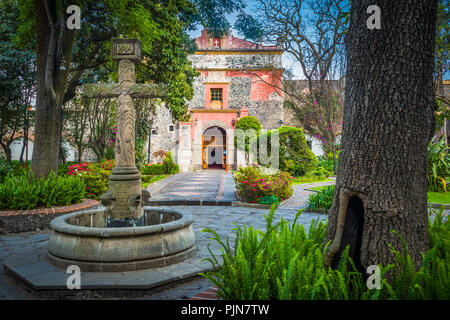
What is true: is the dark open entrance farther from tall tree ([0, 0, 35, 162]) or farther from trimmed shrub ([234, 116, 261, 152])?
trimmed shrub ([234, 116, 261, 152])

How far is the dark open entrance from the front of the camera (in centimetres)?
233

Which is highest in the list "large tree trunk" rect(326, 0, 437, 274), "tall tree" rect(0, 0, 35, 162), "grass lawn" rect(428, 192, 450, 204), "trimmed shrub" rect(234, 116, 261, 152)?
"tall tree" rect(0, 0, 35, 162)

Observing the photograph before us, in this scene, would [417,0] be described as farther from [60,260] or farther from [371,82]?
[60,260]

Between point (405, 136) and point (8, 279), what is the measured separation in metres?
3.99

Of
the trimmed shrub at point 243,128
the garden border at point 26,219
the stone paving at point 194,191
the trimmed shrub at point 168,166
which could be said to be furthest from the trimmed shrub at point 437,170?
the trimmed shrub at point 168,166

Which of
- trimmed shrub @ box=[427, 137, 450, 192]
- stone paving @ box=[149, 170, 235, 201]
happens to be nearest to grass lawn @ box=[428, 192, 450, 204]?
trimmed shrub @ box=[427, 137, 450, 192]

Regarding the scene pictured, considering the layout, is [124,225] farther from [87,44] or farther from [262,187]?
[87,44]

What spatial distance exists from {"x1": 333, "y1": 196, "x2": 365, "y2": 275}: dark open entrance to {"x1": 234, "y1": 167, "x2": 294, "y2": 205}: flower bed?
5865 millimetres

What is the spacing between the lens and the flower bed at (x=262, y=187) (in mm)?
8383

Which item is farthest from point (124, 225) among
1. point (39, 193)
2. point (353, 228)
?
point (353, 228)

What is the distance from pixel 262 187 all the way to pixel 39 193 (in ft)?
17.4

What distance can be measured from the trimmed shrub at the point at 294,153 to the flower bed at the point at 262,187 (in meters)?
7.88
